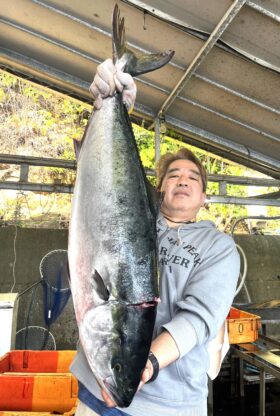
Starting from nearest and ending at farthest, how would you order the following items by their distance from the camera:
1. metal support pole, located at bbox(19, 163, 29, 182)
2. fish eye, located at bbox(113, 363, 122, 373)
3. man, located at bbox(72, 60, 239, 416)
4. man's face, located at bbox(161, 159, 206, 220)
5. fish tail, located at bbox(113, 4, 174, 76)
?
1. fish eye, located at bbox(113, 363, 122, 373)
2. man, located at bbox(72, 60, 239, 416)
3. fish tail, located at bbox(113, 4, 174, 76)
4. man's face, located at bbox(161, 159, 206, 220)
5. metal support pole, located at bbox(19, 163, 29, 182)

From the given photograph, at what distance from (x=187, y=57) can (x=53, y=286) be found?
151 inches

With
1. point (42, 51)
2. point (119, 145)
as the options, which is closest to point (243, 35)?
point (119, 145)

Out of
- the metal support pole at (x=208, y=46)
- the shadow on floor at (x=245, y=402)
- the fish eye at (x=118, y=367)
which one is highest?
the metal support pole at (x=208, y=46)

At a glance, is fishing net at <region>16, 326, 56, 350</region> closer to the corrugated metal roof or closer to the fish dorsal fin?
the corrugated metal roof

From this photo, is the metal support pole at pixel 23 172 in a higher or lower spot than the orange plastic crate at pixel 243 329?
higher

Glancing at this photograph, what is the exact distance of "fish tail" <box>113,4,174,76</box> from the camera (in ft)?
5.39

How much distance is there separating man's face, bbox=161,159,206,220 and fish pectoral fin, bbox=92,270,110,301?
2.44ft

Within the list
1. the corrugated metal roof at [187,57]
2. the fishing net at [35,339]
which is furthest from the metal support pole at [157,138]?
the fishing net at [35,339]

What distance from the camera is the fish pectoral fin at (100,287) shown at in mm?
1395

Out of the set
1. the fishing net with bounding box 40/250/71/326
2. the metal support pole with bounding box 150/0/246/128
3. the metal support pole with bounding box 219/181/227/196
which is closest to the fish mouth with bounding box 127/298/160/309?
the metal support pole with bounding box 150/0/246/128

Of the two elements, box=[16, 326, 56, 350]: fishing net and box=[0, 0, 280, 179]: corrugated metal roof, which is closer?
box=[0, 0, 280, 179]: corrugated metal roof

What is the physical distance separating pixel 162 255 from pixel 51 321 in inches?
168

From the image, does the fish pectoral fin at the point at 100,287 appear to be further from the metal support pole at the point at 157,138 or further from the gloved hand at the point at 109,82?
the metal support pole at the point at 157,138

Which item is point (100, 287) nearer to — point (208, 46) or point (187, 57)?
point (208, 46)
